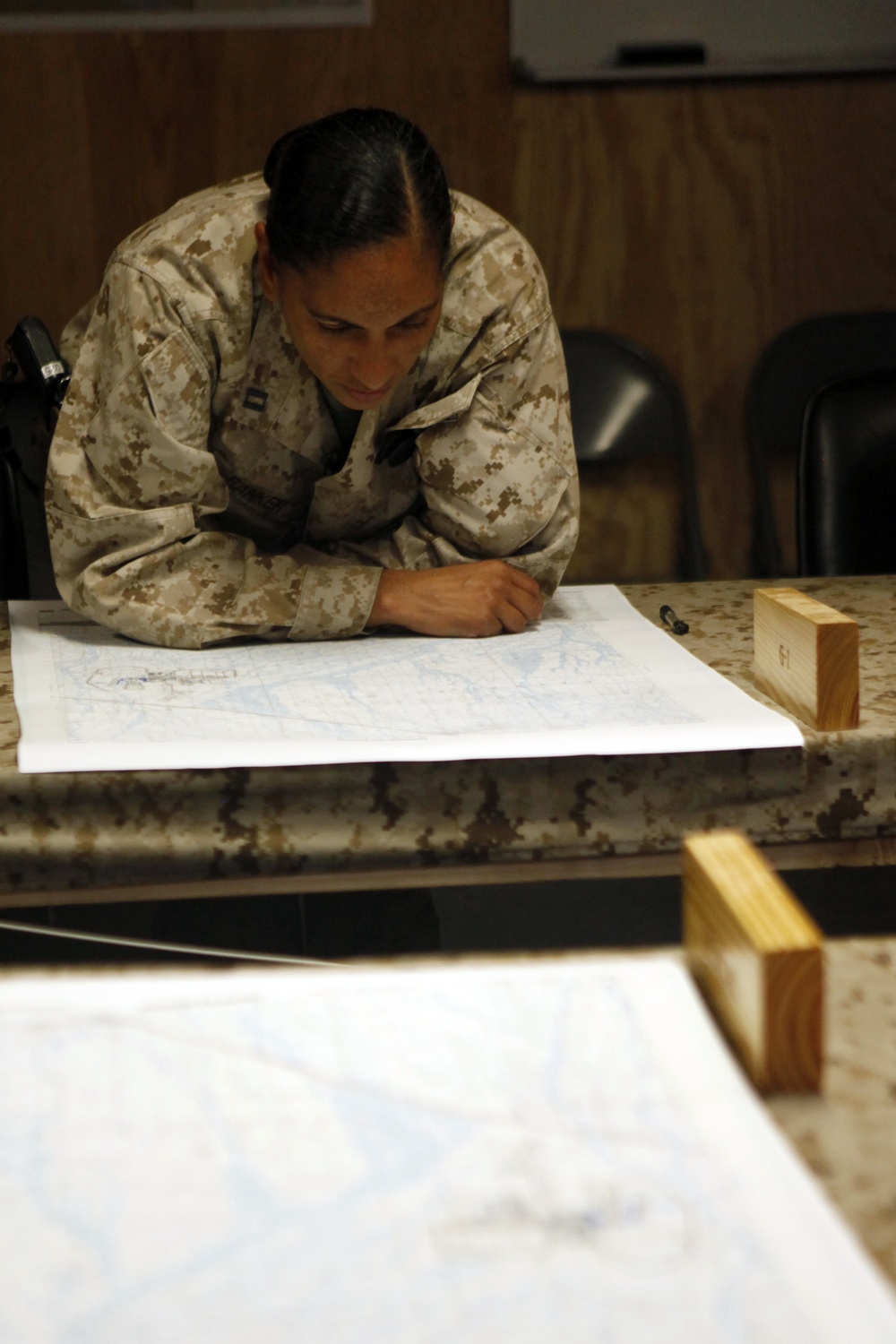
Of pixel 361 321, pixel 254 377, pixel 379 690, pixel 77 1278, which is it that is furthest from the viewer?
pixel 254 377

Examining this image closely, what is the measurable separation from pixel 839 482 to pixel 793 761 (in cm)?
80

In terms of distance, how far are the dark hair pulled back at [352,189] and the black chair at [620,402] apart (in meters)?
0.99

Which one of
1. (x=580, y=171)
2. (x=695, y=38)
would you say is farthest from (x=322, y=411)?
(x=695, y=38)

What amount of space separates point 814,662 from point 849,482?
79 centimetres

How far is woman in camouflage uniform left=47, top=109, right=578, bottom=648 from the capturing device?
1.08 meters

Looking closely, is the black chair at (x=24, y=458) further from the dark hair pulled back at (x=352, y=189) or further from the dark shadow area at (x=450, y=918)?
the dark shadow area at (x=450, y=918)

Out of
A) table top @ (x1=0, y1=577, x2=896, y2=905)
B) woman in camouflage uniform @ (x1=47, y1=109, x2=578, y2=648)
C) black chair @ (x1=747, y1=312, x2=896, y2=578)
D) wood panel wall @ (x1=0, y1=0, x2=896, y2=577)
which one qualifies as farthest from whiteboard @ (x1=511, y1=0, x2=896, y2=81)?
table top @ (x1=0, y1=577, x2=896, y2=905)

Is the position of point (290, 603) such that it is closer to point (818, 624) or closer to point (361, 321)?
point (361, 321)

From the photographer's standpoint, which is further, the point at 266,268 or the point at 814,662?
the point at 266,268

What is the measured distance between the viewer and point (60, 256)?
2.15m

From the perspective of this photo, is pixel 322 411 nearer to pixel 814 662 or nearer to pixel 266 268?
pixel 266 268

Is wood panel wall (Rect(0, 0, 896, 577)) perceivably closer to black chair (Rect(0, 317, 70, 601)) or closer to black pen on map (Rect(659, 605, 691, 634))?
black chair (Rect(0, 317, 70, 601))

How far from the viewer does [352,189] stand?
1.05m

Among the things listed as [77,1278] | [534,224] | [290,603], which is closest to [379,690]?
[290,603]
